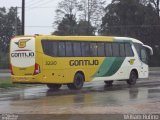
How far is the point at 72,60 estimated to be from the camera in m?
28.3

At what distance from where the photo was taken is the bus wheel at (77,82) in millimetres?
28328

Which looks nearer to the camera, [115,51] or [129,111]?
[129,111]

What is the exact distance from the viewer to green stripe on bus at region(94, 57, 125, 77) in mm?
30109

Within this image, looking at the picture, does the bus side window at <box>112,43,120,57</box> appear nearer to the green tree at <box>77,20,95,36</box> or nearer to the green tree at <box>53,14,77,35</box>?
the green tree at <box>77,20,95,36</box>

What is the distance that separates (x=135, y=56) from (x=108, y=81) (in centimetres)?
239

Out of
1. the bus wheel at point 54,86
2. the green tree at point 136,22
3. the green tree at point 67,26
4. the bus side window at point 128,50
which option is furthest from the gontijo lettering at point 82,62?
the green tree at point 67,26

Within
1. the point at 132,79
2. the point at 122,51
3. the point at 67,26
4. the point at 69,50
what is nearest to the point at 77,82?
the point at 69,50

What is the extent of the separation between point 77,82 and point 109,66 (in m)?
2.95

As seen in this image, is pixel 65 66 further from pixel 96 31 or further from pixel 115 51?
pixel 96 31

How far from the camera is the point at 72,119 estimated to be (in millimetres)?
14367

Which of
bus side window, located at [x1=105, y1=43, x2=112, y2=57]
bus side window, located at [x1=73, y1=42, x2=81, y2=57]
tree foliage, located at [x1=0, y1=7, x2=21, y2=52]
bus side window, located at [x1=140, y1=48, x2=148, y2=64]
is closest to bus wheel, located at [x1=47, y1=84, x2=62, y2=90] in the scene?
bus side window, located at [x1=73, y1=42, x2=81, y2=57]

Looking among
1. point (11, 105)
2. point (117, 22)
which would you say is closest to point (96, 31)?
point (117, 22)

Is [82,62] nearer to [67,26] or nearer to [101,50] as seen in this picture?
[101,50]

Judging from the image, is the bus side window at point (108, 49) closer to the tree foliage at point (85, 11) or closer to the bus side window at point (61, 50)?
the bus side window at point (61, 50)
